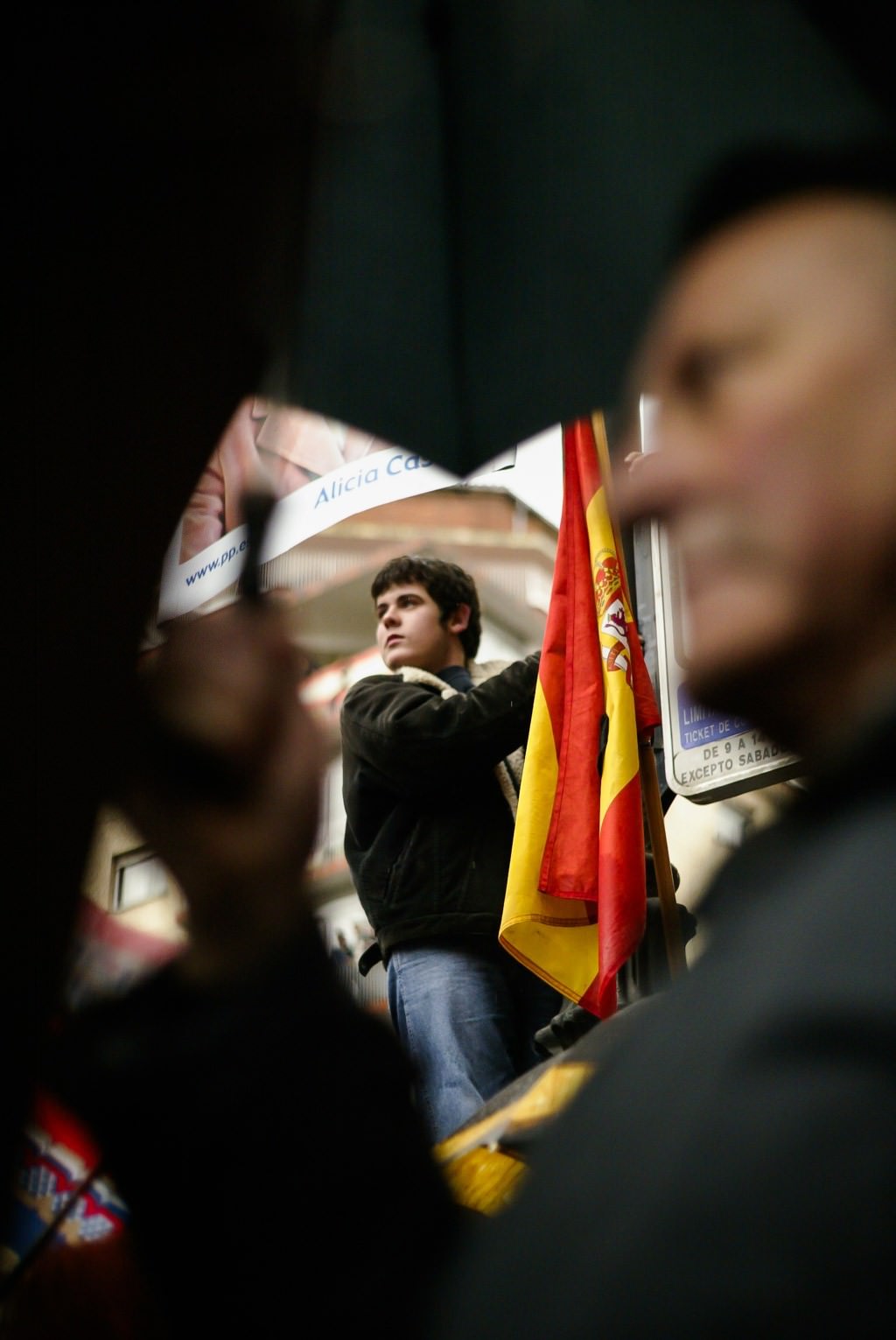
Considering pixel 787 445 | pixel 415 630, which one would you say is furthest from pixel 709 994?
pixel 415 630

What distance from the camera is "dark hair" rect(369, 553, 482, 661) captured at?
11.6 feet

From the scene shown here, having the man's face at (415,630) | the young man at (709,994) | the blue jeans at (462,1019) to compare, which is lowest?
the blue jeans at (462,1019)

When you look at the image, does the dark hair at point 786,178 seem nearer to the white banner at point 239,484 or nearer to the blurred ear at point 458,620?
the white banner at point 239,484

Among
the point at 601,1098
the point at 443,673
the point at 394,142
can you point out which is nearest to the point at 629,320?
the point at 394,142

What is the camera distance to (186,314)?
1081 millimetres

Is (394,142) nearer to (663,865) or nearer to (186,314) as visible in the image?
(186,314)

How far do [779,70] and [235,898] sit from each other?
0.83 meters

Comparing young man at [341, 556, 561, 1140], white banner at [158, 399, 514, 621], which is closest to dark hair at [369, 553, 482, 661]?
young man at [341, 556, 561, 1140]

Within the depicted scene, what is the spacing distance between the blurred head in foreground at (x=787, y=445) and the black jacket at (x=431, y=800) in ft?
7.05

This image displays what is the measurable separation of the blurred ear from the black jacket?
1.07 feet

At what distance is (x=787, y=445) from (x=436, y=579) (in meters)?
2.71

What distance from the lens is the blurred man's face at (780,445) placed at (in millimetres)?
799

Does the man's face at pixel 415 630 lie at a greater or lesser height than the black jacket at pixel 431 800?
greater

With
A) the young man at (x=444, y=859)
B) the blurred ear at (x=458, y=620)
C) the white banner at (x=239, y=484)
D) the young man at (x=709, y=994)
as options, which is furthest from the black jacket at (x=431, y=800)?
the young man at (x=709, y=994)
